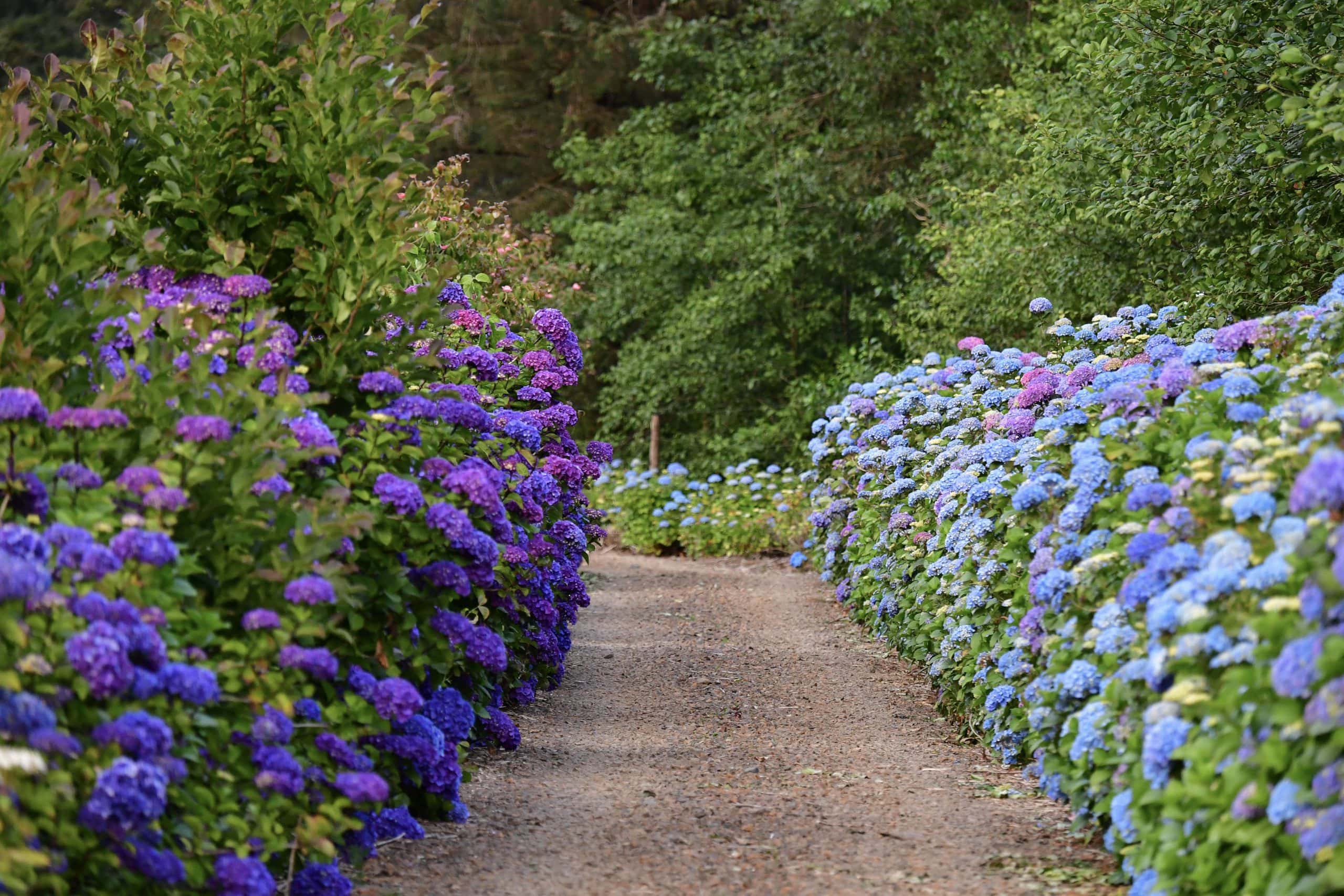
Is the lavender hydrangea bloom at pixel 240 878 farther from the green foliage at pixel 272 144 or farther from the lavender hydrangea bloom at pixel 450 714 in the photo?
the green foliage at pixel 272 144

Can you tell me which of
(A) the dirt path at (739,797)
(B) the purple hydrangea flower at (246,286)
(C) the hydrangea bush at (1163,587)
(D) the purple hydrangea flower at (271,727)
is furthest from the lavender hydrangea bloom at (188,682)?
(C) the hydrangea bush at (1163,587)

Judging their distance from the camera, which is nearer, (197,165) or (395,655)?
(395,655)

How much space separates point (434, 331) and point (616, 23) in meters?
15.9

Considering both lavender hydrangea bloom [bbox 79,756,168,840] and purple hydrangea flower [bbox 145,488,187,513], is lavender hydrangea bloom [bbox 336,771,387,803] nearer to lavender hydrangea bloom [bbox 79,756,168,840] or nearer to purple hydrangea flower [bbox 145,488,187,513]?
lavender hydrangea bloom [bbox 79,756,168,840]

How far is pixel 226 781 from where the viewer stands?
324 cm

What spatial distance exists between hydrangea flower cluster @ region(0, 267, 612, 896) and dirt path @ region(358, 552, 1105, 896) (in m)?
0.34

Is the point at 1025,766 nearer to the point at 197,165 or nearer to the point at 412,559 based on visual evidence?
the point at 412,559

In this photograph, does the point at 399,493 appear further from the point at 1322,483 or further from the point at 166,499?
the point at 1322,483

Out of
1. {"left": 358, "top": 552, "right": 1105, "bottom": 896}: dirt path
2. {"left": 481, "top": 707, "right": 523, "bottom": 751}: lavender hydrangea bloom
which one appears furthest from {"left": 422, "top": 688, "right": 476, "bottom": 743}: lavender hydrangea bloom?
{"left": 481, "top": 707, "right": 523, "bottom": 751}: lavender hydrangea bloom

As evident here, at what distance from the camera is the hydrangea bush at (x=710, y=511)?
1390 centimetres

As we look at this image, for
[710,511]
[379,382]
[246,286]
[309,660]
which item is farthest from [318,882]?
[710,511]

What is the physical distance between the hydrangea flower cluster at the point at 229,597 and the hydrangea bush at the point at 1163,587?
190 cm

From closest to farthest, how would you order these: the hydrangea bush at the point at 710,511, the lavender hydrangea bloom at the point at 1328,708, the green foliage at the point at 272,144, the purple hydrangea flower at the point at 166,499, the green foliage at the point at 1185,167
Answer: the lavender hydrangea bloom at the point at 1328,708
the purple hydrangea flower at the point at 166,499
the green foliage at the point at 272,144
the green foliage at the point at 1185,167
the hydrangea bush at the point at 710,511

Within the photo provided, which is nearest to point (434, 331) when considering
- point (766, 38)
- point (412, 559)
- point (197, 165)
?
point (197, 165)
